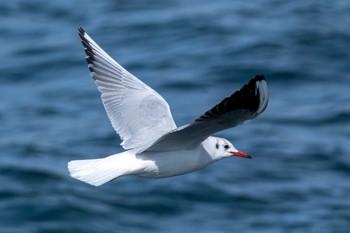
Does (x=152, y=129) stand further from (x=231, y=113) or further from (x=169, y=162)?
(x=231, y=113)

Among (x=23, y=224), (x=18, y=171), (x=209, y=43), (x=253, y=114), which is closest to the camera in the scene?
(x=253, y=114)

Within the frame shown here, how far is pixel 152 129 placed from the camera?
27.4 ft

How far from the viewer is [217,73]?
1510 cm

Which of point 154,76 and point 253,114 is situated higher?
point 154,76

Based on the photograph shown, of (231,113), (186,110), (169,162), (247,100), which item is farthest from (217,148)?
(186,110)

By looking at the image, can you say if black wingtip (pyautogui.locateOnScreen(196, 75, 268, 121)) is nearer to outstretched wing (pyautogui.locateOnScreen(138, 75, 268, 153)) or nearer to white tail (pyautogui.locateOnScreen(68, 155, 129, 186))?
outstretched wing (pyautogui.locateOnScreen(138, 75, 268, 153))

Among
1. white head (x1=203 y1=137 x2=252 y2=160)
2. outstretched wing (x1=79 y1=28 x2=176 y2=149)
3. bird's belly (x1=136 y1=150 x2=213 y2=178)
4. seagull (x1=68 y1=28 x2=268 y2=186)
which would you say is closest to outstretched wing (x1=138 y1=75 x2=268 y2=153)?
seagull (x1=68 y1=28 x2=268 y2=186)

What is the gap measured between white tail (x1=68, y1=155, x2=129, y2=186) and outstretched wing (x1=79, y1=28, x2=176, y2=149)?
49 cm

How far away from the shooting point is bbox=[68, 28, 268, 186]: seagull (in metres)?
7.05

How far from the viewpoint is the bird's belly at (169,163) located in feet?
25.8

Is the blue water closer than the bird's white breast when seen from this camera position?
No

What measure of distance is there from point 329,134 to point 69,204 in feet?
10.6

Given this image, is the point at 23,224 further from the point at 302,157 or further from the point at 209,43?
the point at 209,43

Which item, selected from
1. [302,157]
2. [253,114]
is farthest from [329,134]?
[253,114]
